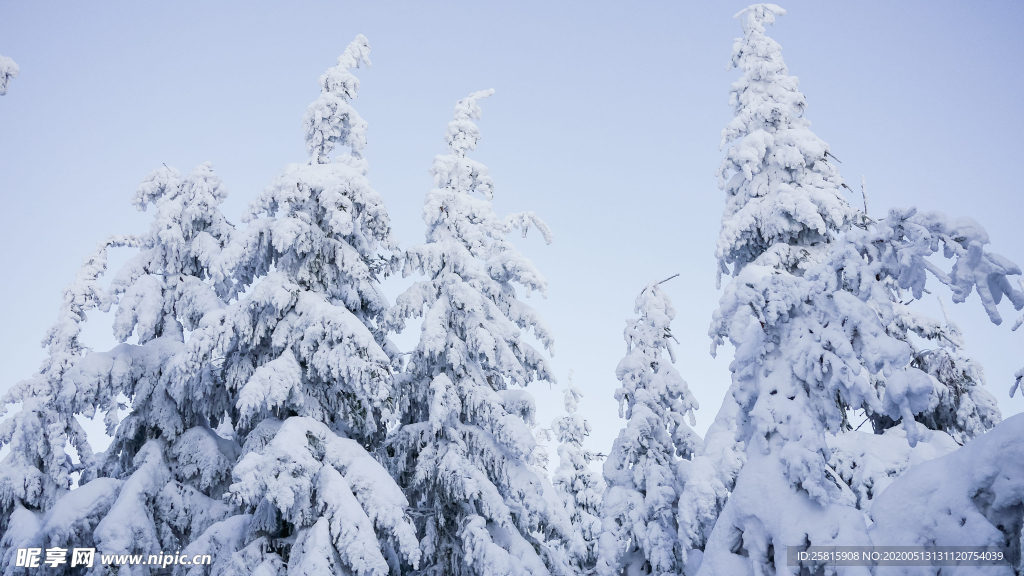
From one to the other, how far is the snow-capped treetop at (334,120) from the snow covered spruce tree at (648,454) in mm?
8595

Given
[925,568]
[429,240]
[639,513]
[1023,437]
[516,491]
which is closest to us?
[1023,437]

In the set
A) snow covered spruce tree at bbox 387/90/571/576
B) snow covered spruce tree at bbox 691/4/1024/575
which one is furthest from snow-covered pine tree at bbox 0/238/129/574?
snow covered spruce tree at bbox 691/4/1024/575

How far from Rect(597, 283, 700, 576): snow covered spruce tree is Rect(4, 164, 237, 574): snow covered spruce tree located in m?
8.75

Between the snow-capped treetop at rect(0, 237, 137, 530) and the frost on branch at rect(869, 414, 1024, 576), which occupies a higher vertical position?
the snow-capped treetop at rect(0, 237, 137, 530)

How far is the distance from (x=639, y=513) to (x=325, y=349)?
8055 mm

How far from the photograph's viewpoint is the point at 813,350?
8344 mm

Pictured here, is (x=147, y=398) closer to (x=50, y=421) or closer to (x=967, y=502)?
(x=50, y=421)

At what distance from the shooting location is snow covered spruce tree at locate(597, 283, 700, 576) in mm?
14359

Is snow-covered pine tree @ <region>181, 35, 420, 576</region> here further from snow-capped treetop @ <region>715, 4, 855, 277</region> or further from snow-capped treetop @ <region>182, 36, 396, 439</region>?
snow-capped treetop @ <region>715, 4, 855, 277</region>

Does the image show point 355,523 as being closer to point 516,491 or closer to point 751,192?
point 516,491

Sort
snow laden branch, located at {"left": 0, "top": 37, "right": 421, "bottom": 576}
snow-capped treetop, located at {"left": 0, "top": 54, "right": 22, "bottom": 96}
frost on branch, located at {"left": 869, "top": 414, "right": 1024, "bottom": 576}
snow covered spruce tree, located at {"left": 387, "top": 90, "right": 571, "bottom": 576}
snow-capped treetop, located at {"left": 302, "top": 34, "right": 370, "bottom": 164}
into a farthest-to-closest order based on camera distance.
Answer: snow-capped treetop, located at {"left": 302, "top": 34, "right": 370, "bottom": 164} < snow covered spruce tree, located at {"left": 387, "top": 90, "right": 571, "bottom": 576} < snow laden branch, located at {"left": 0, "top": 37, "right": 421, "bottom": 576} < snow-capped treetop, located at {"left": 0, "top": 54, "right": 22, "bottom": 96} < frost on branch, located at {"left": 869, "top": 414, "right": 1024, "bottom": 576}

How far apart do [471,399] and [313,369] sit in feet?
11.2

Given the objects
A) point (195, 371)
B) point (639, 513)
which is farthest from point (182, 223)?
point (639, 513)

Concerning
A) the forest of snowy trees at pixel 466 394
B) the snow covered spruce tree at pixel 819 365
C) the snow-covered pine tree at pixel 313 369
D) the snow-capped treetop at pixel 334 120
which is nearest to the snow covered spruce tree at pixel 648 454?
the forest of snowy trees at pixel 466 394
